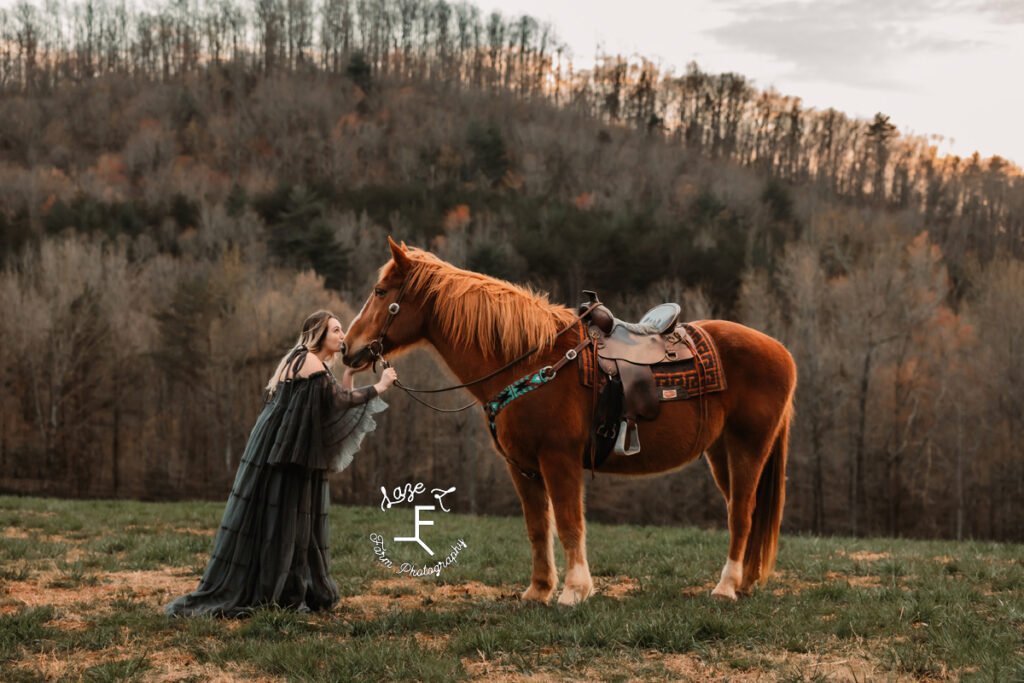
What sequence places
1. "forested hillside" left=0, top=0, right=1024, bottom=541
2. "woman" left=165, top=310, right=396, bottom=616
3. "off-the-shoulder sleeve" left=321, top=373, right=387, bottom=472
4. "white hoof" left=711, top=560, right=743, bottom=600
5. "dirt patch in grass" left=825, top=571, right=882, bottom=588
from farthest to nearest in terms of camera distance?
1. "forested hillside" left=0, top=0, right=1024, bottom=541
2. "dirt patch in grass" left=825, top=571, right=882, bottom=588
3. "white hoof" left=711, top=560, right=743, bottom=600
4. "off-the-shoulder sleeve" left=321, top=373, right=387, bottom=472
5. "woman" left=165, top=310, right=396, bottom=616

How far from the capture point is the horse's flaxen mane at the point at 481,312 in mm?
6035

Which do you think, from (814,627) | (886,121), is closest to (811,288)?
(814,627)

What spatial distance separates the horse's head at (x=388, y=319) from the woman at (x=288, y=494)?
9.5 inches

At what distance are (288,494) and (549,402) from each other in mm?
2154

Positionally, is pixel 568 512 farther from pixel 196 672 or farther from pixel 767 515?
pixel 196 672

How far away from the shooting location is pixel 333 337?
635cm

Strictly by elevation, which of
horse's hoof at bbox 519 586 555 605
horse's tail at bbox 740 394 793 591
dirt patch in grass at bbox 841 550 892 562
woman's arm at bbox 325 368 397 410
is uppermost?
woman's arm at bbox 325 368 397 410

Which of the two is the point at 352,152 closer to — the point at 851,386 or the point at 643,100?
the point at 643,100

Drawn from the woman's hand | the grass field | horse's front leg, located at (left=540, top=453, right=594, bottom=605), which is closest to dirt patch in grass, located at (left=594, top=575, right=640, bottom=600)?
the grass field

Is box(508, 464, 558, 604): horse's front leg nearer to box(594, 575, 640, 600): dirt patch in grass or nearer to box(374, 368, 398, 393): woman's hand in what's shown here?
box(594, 575, 640, 600): dirt patch in grass

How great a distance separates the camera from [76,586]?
6.94m

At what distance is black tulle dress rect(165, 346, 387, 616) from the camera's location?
598 centimetres

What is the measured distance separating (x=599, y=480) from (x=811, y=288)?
40.2ft

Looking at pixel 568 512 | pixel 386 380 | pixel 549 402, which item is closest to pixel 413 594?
pixel 568 512
